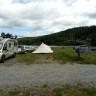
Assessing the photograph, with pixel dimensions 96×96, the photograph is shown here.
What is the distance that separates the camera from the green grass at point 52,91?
11.1 meters

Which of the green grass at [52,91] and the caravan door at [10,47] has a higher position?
the caravan door at [10,47]

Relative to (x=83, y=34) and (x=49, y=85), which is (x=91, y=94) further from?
(x=83, y=34)

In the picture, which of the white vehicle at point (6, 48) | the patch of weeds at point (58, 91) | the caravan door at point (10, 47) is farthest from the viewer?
the caravan door at point (10, 47)

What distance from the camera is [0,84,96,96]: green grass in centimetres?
1111

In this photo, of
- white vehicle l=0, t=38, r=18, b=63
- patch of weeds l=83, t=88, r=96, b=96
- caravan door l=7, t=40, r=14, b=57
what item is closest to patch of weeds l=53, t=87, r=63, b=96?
patch of weeds l=83, t=88, r=96, b=96

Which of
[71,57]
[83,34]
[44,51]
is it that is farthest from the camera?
[83,34]

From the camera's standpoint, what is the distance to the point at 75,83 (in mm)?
13539

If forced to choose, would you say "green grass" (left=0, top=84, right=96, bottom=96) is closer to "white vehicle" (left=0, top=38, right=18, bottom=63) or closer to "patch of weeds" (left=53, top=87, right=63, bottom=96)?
"patch of weeds" (left=53, top=87, right=63, bottom=96)

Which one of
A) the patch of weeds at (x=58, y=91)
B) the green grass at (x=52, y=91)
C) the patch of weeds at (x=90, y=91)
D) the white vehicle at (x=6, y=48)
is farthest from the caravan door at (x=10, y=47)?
the patch of weeds at (x=90, y=91)

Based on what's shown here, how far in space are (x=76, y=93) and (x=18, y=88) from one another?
286cm

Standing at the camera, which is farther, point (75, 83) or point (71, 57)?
point (71, 57)

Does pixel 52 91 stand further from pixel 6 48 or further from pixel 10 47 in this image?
pixel 10 47

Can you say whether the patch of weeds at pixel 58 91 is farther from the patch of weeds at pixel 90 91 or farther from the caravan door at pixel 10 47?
the caravan door at pixel 10 47

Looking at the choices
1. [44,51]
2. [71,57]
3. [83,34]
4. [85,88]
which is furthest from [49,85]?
[83,34]
